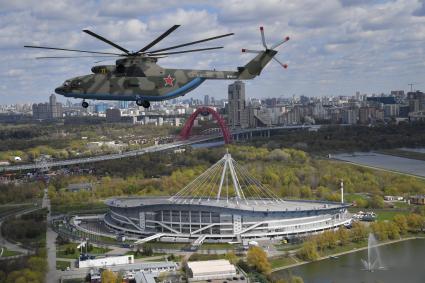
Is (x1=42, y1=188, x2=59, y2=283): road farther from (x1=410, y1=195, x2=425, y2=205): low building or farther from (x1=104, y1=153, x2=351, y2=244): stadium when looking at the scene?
(x1=410, y1=195, x2=425, y2=205): low building

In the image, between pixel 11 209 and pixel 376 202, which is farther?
pixel 11 209

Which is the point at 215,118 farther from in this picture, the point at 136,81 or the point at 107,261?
the point at 136,81

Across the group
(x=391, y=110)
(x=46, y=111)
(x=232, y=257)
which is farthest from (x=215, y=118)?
(x=46, y=111)

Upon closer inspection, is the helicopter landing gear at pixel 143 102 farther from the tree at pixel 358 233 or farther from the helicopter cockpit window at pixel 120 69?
the tree at pixel 358 233

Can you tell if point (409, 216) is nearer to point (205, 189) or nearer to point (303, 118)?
point (205, 189)

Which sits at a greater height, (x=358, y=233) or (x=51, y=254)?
(x=358, y=233)

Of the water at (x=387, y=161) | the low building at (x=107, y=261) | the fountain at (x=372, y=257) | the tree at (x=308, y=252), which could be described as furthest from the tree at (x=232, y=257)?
the water at (x=387, y=161)

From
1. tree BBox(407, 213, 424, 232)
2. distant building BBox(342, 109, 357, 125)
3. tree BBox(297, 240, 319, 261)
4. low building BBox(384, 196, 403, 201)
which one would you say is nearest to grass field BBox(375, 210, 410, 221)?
tree BBox(407, 213, 424, 232)
